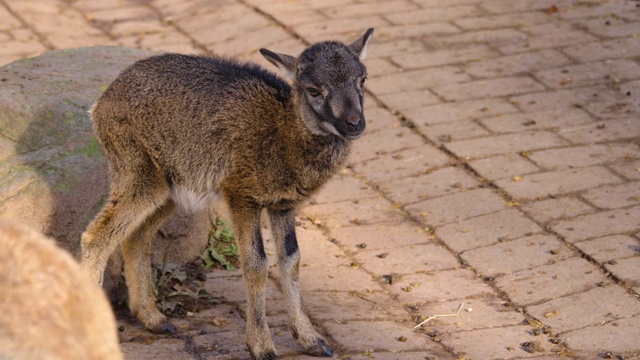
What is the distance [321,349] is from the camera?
6.22 metres

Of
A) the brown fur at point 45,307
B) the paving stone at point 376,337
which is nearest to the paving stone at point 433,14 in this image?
the paving stone at point 376,337

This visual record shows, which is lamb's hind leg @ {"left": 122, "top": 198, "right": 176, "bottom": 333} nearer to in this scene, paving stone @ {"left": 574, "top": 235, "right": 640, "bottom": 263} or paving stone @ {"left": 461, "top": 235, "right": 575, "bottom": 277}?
paving stone @ {"left": 461, "top": 235, "right": 575, "bottom": 277}

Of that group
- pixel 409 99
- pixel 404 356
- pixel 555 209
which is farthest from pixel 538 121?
pixel 404 356

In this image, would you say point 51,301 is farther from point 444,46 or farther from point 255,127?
point 444,46

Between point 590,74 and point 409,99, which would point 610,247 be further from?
point 590,74

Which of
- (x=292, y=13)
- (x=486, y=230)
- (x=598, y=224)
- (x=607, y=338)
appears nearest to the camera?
(x=607, y=338)

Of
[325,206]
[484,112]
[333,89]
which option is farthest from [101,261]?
[484,112]

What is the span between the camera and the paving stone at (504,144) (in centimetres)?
869

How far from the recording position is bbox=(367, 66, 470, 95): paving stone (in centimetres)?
982

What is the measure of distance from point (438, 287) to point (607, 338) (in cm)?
119

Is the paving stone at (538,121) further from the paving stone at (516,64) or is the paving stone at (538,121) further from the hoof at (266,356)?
the hoof at (266,356)

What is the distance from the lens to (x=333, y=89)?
20.4 feet

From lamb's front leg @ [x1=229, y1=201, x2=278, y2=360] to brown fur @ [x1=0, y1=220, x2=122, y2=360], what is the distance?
2.34m

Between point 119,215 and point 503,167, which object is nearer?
point 119,215
